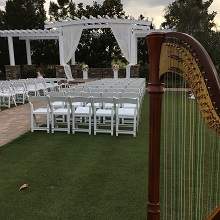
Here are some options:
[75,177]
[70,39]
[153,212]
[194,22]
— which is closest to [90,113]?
[75,177]

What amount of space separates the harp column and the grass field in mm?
737

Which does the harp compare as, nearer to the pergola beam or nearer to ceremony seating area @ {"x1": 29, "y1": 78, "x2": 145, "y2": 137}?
ceremony seating area @ {"x1": 29, "y1": 78, "x2": 145, "y2": 137}

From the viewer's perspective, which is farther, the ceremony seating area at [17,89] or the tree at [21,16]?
the tree at [21,16]

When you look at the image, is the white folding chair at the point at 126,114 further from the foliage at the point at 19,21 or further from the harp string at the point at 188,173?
the foliage at the point at 19,21

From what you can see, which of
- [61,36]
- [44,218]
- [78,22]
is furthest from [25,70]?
[44,218]

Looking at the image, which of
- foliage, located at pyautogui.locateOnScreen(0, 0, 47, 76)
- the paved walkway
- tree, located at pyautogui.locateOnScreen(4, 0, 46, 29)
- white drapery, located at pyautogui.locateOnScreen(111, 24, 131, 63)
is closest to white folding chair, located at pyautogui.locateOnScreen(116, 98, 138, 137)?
the paved walkway

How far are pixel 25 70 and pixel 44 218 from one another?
2338 cm

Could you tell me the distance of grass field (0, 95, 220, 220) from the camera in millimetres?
4062

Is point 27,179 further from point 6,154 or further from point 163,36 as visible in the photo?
point 163,36

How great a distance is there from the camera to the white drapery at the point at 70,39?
22.7 metres

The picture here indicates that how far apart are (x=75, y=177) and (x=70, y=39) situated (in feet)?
60.7

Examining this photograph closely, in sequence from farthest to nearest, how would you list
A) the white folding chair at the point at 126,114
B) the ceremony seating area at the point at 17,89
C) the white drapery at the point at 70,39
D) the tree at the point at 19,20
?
the tree at the point at 19,20
the white drapery at the point at 70,39
the ceremony seating area at the point at 17,89
the white folding chair at the point at 126,114

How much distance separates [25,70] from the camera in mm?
26516

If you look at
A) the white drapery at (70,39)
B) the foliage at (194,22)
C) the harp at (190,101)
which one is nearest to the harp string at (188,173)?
the harp at (190,101)
